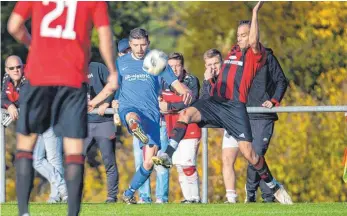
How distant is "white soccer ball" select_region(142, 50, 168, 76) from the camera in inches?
575

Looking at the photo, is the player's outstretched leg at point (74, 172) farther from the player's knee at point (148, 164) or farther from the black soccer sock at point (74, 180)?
the player's knee at point (148, 164)

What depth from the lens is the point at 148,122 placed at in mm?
14906

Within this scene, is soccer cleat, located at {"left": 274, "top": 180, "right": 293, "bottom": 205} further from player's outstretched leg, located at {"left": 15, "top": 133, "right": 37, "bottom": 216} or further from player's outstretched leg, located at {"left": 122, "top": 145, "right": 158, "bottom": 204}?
player's outstretched leg, located at {"left": 15, "top": 133, "right": 37, "bottom": 216}

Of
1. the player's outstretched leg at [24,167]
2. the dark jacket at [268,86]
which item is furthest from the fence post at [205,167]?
the player's outstretched leg at [24,167]

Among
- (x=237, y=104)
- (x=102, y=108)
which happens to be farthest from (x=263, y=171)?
(x=102, y=108)

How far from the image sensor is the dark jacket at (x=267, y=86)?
15.7 metres

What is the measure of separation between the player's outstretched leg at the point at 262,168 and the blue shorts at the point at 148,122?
908 millimetres

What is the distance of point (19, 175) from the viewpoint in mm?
10594

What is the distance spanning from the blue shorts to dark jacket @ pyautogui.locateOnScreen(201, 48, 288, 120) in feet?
3.29

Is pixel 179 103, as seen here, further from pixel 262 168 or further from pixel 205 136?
pixel 262 168

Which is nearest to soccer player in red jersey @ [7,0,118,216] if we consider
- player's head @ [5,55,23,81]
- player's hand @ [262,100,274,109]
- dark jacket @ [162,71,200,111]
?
player's hand @ [262,100,274,109]

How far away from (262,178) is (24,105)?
4.97 meters

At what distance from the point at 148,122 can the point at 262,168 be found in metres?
1.25

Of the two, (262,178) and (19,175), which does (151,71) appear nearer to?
(262,178)
